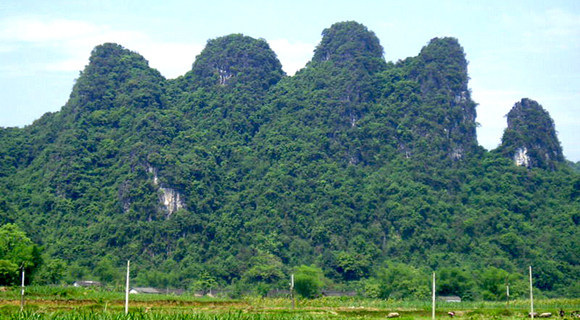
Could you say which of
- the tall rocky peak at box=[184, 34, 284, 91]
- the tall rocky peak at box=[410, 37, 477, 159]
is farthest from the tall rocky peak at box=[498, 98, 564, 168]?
the tall rocky peak at box=[184, 34, 284, 91]

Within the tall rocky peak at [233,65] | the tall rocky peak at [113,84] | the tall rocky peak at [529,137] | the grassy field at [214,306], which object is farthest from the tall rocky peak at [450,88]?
the grassy field at [214,306]

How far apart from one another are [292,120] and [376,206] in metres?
18.1

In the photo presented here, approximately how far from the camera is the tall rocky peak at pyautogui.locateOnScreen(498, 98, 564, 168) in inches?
3346

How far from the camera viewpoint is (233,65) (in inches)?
3871

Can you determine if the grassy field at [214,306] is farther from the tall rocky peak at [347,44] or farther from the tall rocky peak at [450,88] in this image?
the tall rocky peak at [347,44]

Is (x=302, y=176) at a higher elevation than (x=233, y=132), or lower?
lower

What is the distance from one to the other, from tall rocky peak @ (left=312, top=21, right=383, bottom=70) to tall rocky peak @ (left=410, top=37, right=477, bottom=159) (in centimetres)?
739

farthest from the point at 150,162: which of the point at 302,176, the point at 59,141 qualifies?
the point at 302,176

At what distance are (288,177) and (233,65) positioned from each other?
21920 mm

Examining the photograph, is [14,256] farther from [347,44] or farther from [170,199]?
[347,44]

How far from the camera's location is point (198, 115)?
312 ft

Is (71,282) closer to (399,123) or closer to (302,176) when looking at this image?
(302,176)

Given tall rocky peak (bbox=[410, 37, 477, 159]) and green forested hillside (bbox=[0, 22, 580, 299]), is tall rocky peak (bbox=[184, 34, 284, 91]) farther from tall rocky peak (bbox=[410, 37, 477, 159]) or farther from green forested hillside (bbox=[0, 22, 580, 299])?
tall rocky peak (bbox=[410, 37, 477, 159])

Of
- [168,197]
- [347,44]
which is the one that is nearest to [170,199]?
[168,197]
